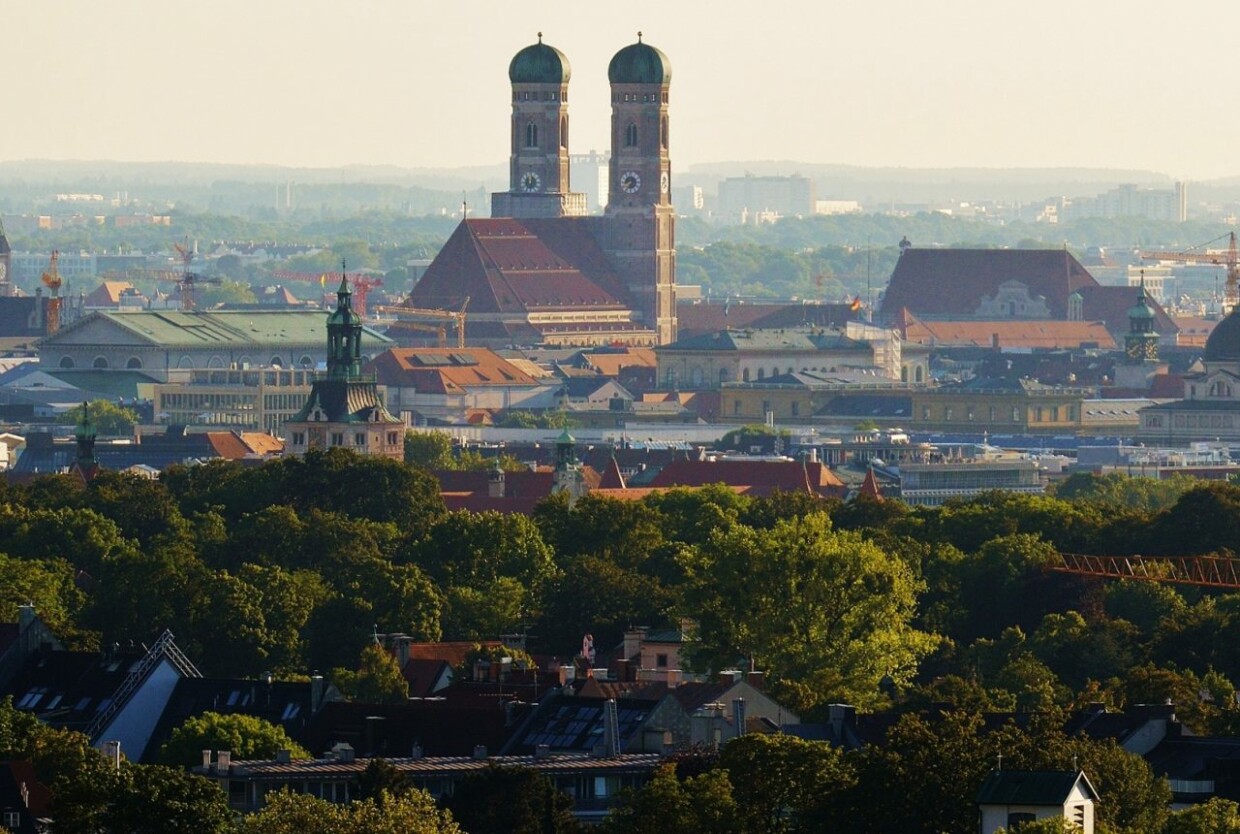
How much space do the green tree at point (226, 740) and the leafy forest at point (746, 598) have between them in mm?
2076

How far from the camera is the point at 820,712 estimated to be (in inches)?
2864

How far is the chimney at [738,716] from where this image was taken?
6888 centimetres

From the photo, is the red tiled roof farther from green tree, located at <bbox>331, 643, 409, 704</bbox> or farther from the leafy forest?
green tree, located at <bbox>331, 643, 409, 704</bbox>

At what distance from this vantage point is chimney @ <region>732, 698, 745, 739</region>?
68875 mm

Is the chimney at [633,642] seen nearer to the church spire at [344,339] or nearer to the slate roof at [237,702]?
the slate roof at [237,702]

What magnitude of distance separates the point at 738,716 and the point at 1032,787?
14263 millimetres

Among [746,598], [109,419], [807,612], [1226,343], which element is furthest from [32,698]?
[1226,343]

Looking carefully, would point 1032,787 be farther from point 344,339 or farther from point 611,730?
point 344,339

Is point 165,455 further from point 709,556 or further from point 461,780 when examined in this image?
point 461,780

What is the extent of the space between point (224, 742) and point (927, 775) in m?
12.7

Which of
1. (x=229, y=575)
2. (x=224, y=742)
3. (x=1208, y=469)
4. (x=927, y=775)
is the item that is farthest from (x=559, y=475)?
(x=927, y=775)

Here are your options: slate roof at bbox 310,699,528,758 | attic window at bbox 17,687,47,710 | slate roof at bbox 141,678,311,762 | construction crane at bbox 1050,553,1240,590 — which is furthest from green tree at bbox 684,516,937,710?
attic window at bbox 17,687,47,710

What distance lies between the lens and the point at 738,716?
6956 centimetres

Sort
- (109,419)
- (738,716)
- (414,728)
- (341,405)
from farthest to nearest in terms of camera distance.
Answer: (109,419) → (341,405) → (414,728) → (738,716)
